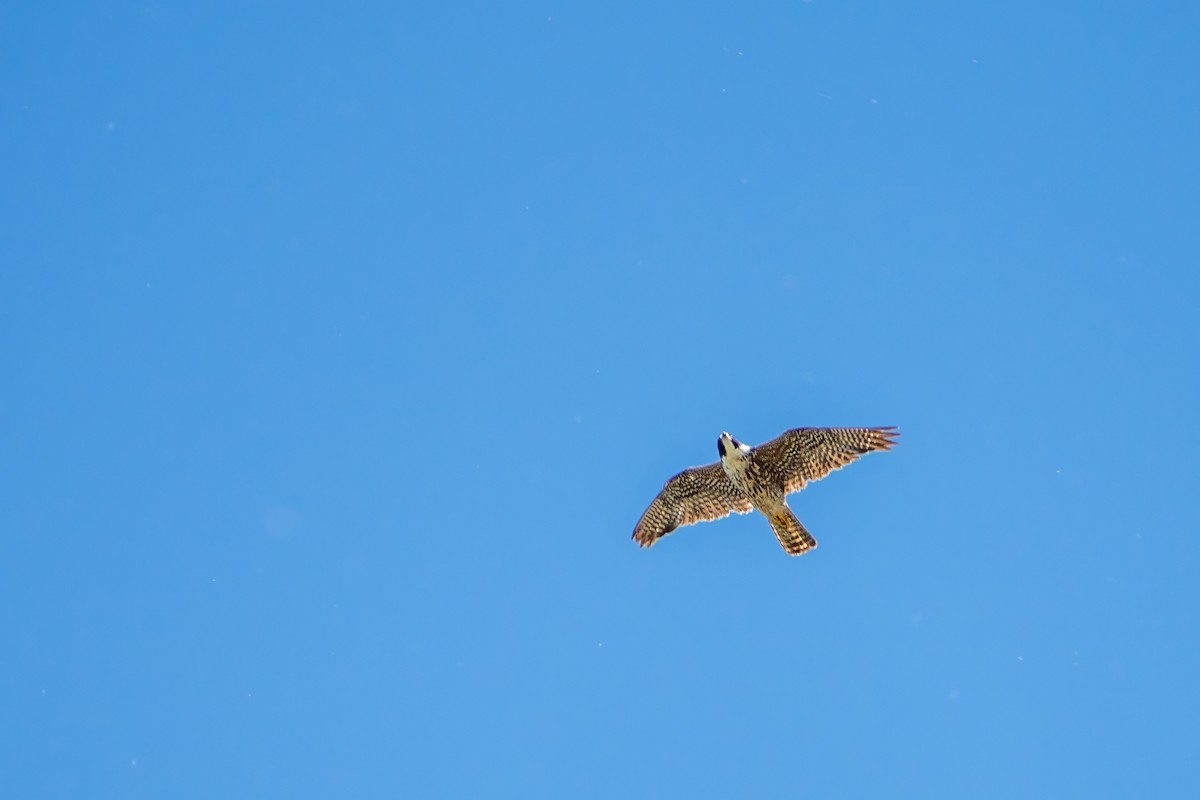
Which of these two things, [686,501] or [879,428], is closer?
[879,428]

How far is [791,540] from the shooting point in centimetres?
1834

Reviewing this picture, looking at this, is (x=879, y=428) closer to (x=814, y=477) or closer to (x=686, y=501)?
(x=814, y=477)

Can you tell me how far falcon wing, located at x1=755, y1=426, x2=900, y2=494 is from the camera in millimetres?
17438

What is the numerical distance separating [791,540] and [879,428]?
68.4 inches

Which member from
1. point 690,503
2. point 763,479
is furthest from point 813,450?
point 690,503

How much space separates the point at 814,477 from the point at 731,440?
97cm

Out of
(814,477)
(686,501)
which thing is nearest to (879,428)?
(814,477)

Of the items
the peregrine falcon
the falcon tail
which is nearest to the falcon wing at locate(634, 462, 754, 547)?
the peregrine falcon

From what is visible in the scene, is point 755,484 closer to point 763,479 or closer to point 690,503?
point 763,479

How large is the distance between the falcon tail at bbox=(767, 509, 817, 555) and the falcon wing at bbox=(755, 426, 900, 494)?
1.20ft

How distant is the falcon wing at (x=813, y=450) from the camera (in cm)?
1744

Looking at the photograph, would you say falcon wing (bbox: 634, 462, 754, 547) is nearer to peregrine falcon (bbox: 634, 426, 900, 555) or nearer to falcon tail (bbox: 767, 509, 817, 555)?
peregrine falcon (bbox: 634, 426, 900, 555)

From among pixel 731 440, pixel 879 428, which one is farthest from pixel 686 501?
pixel 879 428

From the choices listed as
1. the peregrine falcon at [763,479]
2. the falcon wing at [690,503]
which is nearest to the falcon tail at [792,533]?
the peregrine falcon at [763,479]
